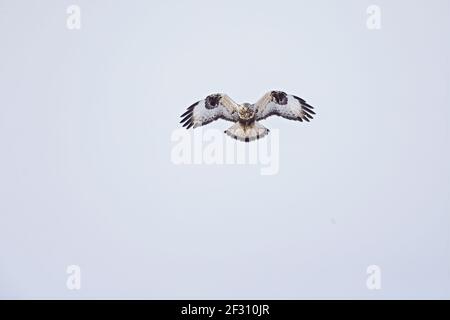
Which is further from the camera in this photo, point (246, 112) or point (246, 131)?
point (246, 131)

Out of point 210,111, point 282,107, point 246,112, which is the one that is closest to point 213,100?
point 210,111

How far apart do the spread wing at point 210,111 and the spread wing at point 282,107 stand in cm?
36

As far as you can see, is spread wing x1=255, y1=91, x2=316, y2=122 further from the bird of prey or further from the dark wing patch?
the dark wing patch

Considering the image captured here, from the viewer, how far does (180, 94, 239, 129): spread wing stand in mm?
10773

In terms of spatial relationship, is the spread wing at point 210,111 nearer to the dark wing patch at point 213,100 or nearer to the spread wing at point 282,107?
the dark wing patch at point 213,100

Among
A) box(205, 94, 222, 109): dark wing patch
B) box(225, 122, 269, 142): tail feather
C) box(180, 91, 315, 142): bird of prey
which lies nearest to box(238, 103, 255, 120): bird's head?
box(180, 91, 315, 142): bird of prey

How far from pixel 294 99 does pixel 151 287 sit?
1152cm

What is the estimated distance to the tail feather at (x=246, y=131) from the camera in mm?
10883

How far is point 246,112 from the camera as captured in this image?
10.8 metres

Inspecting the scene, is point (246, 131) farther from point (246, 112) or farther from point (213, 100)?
point (213, 100)

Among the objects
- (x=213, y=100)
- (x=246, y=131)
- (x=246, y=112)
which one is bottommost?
(x=246, y=131)

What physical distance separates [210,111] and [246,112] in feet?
1.62

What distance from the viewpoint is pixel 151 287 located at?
21.2 metres

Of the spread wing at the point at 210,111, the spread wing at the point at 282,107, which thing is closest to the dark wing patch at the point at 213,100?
the spread wing at the point at 210,111
